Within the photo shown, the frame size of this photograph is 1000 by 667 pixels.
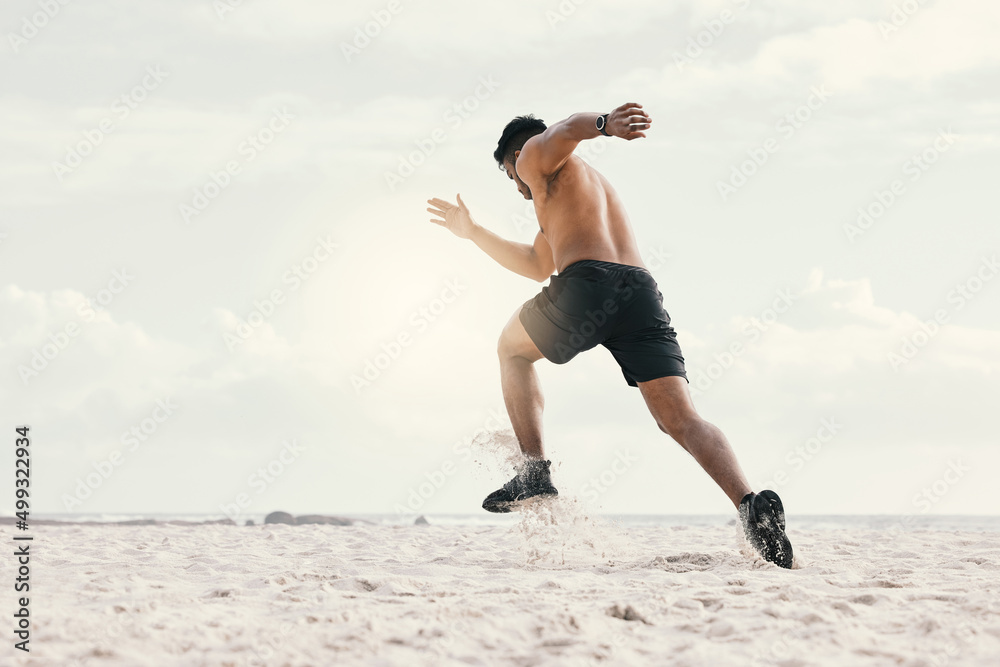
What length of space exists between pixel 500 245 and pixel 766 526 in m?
2.02

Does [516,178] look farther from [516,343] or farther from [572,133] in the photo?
[516,343]

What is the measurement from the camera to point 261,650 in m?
1.90

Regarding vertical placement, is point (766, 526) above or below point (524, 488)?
below

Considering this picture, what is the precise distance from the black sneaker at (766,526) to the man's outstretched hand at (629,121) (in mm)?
1522

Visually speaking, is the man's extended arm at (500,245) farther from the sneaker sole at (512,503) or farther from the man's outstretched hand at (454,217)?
the sneaker sole at (512,503)

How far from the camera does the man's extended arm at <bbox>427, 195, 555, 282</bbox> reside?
406 centimetres

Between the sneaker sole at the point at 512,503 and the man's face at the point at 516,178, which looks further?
the man's face at the point at 516,178

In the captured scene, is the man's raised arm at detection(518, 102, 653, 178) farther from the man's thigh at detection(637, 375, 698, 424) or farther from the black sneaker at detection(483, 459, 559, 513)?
the black sneaker at detection(483, 459, 559, 513)

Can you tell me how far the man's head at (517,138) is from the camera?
3.72 metres

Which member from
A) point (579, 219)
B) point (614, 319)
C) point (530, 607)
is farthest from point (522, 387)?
point (530, 607)

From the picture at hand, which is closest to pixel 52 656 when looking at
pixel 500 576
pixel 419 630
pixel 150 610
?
pixel 150 610

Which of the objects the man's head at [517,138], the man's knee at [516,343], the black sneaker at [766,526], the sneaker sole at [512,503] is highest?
the man's head at [517,138]

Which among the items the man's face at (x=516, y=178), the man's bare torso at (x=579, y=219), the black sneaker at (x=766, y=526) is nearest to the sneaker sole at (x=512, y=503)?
the black sneaker at (x=766, y=526)

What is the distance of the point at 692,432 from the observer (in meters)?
3.21
